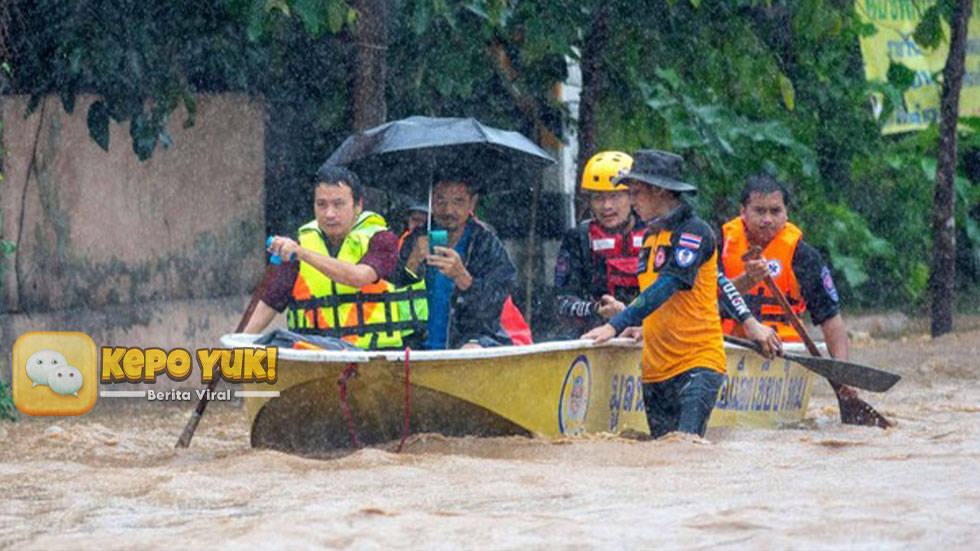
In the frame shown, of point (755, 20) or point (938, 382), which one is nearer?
point (938, 382)

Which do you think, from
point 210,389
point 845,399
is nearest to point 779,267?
point 845,399

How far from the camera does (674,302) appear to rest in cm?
843

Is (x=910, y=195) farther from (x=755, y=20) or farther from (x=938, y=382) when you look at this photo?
(x=938, y=382)

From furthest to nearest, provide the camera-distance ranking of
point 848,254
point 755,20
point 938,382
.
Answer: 1. point 848,254
2. point 755,20
3. point 938,382

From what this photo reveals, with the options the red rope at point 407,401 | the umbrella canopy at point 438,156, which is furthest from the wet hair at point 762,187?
the red rope at point 407,401

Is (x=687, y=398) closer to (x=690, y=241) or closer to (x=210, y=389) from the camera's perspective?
(x=690, y=241)

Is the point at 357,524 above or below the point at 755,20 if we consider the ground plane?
below

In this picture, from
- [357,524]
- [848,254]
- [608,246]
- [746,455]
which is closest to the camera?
[357,524]

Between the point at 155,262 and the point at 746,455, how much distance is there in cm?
556

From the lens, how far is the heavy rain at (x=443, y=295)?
266 inches

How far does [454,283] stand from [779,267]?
197 cm

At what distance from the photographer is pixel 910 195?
750 inches

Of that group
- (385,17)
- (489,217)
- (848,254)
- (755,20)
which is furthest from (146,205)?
(848,254)

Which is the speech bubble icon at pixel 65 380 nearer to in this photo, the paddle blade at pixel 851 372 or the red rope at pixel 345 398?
the red rope at pixel 345 398
